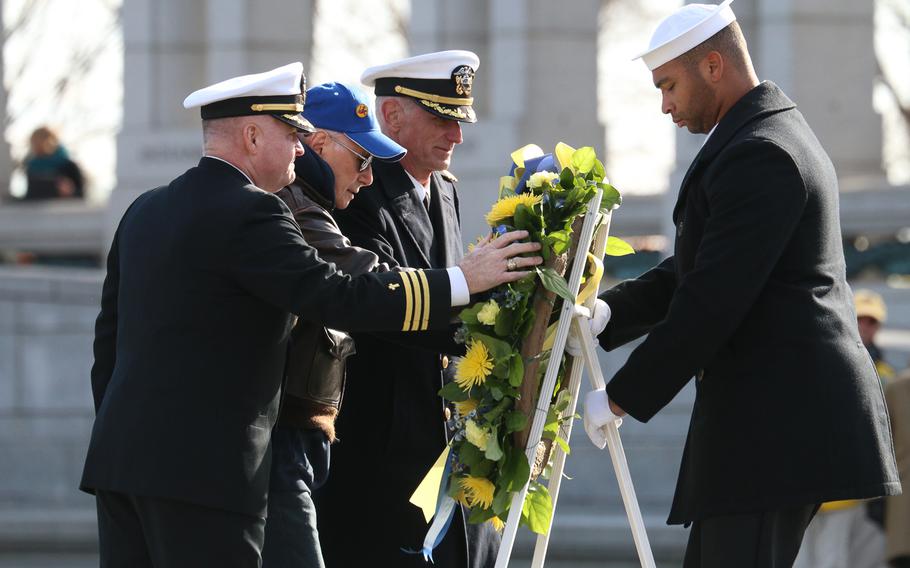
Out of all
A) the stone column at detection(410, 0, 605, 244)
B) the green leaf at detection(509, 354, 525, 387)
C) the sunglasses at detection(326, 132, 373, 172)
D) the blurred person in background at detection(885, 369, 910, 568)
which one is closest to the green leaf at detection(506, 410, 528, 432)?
the green leaf at detection(509, 354, 525, 387)

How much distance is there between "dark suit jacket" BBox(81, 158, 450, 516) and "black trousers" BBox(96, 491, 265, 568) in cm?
4

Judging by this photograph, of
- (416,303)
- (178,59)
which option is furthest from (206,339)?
(178,59)

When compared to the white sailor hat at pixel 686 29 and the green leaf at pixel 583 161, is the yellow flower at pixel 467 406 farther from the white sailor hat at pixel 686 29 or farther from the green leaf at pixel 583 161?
the white sailor hat at pixel 686 29

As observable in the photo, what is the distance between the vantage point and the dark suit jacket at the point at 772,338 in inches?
180

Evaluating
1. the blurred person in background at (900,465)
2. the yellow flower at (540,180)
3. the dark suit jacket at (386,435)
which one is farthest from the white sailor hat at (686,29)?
the blurred person in background at (900,465)

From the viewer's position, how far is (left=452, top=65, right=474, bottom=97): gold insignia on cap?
559cm

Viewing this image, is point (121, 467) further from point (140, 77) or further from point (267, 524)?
point (140, 77)

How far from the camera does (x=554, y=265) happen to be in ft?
16.2

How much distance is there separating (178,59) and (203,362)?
1190cm

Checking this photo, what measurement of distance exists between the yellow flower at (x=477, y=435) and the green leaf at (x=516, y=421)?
69 millimetres

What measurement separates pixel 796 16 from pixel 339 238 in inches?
373

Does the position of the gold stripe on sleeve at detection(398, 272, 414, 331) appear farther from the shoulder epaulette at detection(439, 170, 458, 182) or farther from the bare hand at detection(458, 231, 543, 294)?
the shoulder epaulette at detection(439, 170, 458, 182)

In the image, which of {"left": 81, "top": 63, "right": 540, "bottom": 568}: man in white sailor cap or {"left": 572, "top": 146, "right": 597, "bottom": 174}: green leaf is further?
{"left": 572, "top": 146, "right": 597, "bottom": 174}: green leaf

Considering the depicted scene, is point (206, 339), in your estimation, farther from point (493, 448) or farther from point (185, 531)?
point (493, 448)
